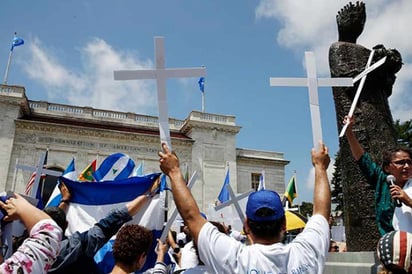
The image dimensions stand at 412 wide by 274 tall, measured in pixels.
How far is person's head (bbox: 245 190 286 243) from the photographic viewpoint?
1.66 metres

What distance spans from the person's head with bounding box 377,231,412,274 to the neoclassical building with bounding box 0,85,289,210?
70.1 ft

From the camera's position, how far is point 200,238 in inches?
63.1

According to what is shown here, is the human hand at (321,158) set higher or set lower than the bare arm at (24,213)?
higher

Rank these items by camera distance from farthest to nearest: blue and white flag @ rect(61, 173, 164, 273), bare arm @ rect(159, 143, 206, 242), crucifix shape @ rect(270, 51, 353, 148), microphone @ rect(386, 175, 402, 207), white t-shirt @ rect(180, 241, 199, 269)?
blue and white flag @ rect(61, 173, 164, 273) → white t-shirt @ rect(180, 241, 199, 269) → microphone @ rect(386, 175, 402, 207) → crucifix shape @ rect(270, 51, 353, 148) → bare arm @ rect(159, 143, 206, 242)

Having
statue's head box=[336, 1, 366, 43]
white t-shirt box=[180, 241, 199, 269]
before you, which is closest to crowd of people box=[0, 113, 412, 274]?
white t-shirt box=[180, 241, 199, 269]

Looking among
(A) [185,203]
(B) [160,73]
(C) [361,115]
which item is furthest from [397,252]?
(C) [361,115]

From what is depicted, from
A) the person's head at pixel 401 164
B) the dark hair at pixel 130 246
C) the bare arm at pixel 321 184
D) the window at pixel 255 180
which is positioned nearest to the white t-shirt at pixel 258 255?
the bare arm at pixel 321 184

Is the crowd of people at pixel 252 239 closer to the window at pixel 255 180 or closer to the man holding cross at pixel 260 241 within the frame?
the man holding cross at pixel 260 241

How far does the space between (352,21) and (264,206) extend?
14.2 ft

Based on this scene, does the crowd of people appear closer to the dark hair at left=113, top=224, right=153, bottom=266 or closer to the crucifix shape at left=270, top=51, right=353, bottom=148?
the crucifix shape at left=270, top=51, right=353, bottom=148

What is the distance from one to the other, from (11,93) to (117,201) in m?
21.7

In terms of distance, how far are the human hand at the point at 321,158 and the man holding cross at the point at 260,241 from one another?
1.02ft

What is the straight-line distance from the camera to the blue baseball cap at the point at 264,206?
5.46ft

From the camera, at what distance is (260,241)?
166 centimetres
